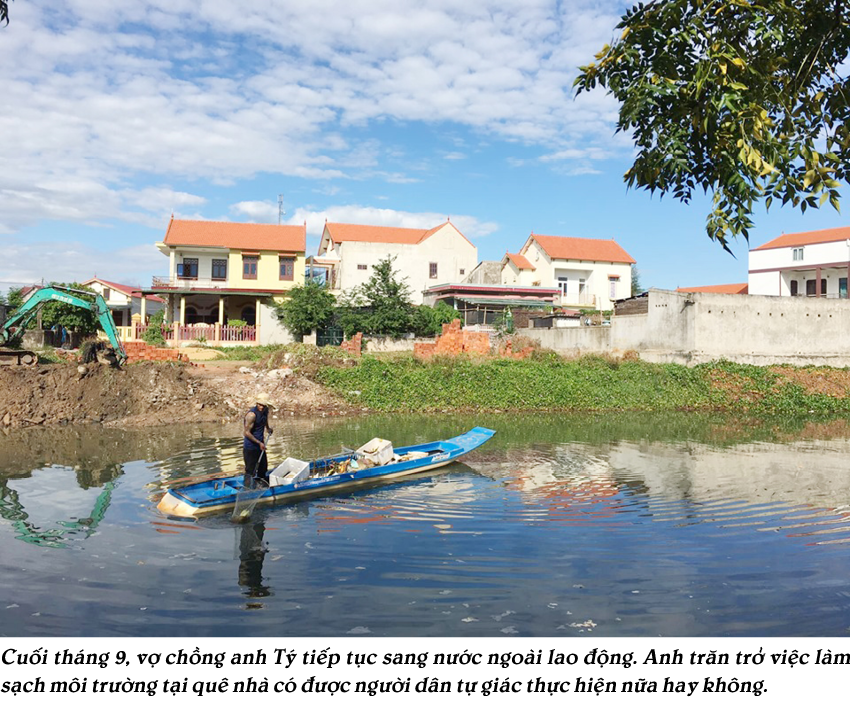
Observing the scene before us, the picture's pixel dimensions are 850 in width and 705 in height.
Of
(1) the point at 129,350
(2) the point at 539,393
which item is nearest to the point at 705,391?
(2) the point at 539,393

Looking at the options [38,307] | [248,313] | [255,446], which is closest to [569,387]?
[255,446]

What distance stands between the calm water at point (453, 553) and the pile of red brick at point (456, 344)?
17500 mm

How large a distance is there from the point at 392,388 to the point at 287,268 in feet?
59.1

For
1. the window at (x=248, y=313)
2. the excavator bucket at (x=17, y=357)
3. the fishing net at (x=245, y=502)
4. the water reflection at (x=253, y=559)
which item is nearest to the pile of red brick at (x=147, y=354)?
the excavator bucket at (x=17, y=357)

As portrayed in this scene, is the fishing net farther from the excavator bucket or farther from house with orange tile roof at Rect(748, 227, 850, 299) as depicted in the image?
house with orange tile roof at Rect(748, 227, 850, 299)

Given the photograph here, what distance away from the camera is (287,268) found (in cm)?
4175

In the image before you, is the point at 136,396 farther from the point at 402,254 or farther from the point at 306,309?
the point at 402,254

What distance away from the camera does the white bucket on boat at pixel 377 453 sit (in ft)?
44.1

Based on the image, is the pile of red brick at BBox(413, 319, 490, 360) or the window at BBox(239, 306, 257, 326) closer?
the pile of red brick at BBox(413, 319, 490, 360)

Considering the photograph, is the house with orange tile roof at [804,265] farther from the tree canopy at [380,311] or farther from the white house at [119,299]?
the white house at [119,299]

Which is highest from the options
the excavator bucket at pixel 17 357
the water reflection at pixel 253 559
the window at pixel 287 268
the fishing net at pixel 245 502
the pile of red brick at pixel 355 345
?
the window at pixel 287 268

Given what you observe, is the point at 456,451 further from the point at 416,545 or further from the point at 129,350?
the point at 129,350

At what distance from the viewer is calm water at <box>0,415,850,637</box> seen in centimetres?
684

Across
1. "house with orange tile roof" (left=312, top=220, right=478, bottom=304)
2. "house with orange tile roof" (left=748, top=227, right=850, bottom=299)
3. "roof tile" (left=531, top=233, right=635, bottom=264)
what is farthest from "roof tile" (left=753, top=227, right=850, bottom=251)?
"house with orange tile roof" (left=312, top=220, right=478, bottom=304)
